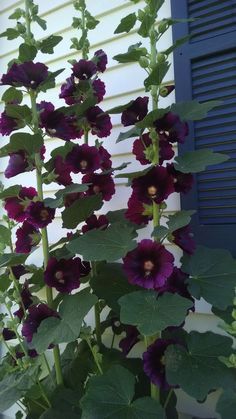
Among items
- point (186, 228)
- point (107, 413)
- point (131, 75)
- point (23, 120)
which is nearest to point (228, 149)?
point (186, 228)

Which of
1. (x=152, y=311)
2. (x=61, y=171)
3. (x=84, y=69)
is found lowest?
(x=152, y=311)

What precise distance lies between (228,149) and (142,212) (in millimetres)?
491

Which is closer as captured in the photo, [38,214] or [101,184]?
[38,214]

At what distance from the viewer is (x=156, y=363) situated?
1.25 metres

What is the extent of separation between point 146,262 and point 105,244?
0.43 ft

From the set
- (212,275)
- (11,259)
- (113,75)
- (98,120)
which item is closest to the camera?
(212,275)

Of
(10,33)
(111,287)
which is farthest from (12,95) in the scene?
(111,287)

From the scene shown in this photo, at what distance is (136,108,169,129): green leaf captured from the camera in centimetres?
126

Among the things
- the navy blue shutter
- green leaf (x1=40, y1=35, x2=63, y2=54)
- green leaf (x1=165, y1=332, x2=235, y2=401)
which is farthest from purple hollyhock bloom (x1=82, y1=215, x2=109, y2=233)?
green leaf (x1=40, y1=35, x2=63, y2=54)

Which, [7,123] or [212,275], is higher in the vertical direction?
[7,123]

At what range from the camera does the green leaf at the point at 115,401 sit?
1131mm

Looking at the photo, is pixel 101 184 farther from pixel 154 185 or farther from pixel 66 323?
pixel 66 323

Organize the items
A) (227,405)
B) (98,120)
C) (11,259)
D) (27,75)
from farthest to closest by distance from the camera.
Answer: (98,120) < (27,75) < (11,259) < (227,405)

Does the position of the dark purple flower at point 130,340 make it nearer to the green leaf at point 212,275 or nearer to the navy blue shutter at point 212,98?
the green leaf at point 212,275
